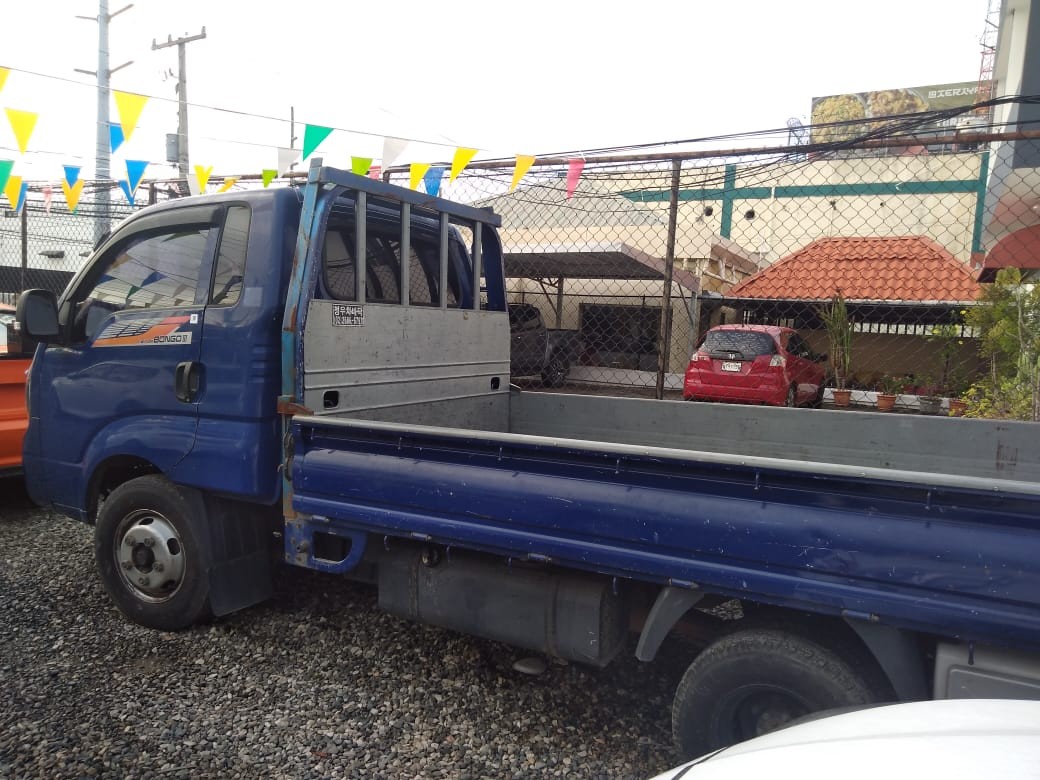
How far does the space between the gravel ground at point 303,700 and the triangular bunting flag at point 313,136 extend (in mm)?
4916

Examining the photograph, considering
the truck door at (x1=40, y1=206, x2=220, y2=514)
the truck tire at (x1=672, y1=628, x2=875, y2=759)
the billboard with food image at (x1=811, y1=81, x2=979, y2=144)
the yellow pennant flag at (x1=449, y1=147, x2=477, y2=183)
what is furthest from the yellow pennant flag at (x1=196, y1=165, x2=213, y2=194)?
the billboard with food image at (x1=811, y1=81, x2=979, y2=144)

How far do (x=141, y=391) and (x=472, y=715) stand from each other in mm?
2331

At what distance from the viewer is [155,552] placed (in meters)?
3.70

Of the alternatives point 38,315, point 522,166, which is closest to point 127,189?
point 522,166

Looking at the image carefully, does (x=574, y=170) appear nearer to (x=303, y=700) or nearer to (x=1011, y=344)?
(x=1011, y=344)

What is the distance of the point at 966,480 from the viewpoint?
1962 millimetres

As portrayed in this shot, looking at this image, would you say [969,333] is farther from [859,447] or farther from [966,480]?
[966,480]

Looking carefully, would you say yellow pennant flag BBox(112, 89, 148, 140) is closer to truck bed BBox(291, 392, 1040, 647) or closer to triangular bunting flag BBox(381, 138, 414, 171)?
triangular bunting flag BBox(381, 138, 414, 171)

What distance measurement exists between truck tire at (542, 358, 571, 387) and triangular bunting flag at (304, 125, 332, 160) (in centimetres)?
726

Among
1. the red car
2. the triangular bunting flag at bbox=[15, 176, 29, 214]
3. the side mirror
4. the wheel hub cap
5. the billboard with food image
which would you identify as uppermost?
the billboard with food image

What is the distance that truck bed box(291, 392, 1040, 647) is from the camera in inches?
77.1

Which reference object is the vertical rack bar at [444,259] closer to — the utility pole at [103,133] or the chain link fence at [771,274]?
the chain link fence at [771,274]

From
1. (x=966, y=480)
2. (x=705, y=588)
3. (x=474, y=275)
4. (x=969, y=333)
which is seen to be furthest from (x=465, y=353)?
(x=969, y=333)

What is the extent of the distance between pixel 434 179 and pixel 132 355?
4693mm
